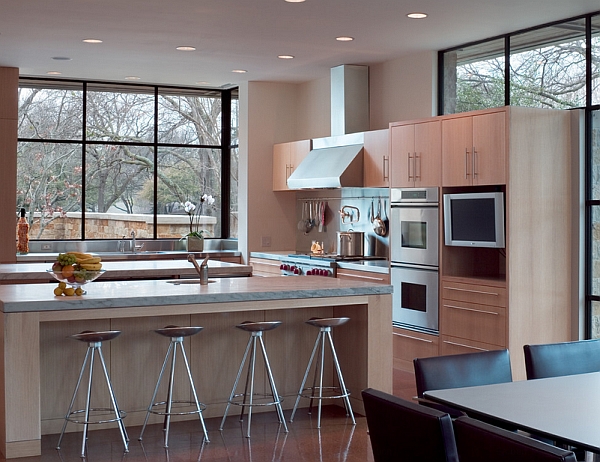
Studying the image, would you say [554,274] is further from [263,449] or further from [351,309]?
[263,449]

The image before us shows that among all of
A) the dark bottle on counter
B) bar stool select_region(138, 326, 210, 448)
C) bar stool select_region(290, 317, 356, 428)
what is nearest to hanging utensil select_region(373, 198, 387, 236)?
bar stool select_region(290, 317, 356, 428)

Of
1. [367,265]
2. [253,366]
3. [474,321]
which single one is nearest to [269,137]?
[367,265]

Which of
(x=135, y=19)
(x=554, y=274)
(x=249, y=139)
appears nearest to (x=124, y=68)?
(x=249, y=139)

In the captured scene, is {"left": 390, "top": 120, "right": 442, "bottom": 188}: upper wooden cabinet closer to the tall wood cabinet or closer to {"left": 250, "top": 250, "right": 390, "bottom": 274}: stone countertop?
the tall wood cabinet

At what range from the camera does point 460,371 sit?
329 centimetres

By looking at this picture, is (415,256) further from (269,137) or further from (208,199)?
(208,199)

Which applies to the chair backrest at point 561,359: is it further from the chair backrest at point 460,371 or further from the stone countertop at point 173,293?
the stone countertop at point 173,293

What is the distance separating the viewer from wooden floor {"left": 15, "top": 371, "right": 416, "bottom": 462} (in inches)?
173

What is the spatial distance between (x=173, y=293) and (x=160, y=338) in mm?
526

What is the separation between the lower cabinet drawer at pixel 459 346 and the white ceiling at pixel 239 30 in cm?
244

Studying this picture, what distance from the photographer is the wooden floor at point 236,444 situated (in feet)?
14.4

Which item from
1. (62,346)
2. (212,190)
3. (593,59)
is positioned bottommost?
(62,346)

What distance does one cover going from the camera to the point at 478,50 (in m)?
6.95

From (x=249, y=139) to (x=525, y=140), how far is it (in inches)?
154
